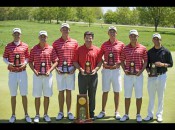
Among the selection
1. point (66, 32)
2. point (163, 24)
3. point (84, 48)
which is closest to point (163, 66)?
point (84, 48)

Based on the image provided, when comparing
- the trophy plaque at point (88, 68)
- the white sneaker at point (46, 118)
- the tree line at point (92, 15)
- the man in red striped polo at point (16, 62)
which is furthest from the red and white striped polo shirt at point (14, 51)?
the tree line at point (92, 15)

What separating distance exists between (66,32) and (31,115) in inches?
72.2

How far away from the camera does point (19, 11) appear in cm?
2992

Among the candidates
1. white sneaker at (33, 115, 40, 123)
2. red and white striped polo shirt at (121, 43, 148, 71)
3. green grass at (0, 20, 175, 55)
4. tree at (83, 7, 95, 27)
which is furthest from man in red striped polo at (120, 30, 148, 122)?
tree at (83, 7, 95, 27)

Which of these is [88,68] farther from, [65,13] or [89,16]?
[89,16]

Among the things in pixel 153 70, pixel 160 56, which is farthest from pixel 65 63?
pixel 160 56

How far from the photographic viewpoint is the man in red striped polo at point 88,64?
6.58m

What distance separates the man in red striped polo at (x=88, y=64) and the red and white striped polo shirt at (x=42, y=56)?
430 millimetres

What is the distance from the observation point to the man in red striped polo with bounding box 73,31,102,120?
6.58m

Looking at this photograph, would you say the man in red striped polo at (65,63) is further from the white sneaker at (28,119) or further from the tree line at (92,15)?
the tree line at (92,15)

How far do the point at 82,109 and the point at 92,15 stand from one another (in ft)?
98.8

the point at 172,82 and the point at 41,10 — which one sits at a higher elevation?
the point at 41,10
